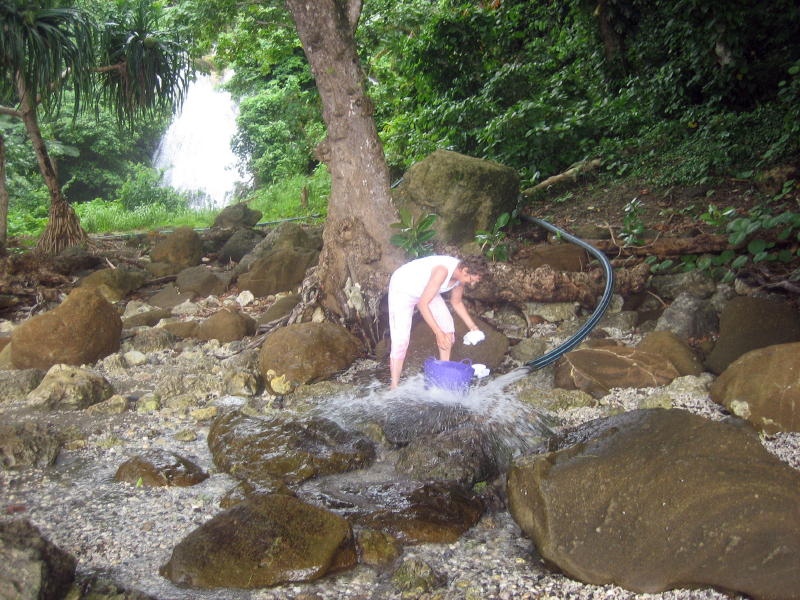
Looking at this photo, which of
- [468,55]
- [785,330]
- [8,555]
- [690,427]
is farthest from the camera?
[468,55]

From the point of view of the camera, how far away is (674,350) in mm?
4727

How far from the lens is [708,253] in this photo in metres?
5.77

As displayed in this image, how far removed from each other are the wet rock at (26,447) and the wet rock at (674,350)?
3.88m

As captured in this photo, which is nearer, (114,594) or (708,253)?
(114,594)

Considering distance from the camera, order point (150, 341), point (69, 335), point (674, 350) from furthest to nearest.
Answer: point (150, 341), point (69, 335), point (674, 350)

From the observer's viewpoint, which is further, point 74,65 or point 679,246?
point 74,65

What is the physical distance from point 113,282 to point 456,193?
4737 millimetres

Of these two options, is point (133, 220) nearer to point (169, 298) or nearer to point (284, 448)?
point (169, 298)

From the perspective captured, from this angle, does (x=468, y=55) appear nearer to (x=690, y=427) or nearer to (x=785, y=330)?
(x=785, y=330)

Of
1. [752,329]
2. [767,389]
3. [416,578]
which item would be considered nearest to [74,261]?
[416,578]

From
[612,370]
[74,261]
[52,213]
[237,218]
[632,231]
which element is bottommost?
[612,370]

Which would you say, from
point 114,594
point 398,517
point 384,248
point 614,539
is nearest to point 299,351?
point 384,248

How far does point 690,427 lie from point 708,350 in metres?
2.17

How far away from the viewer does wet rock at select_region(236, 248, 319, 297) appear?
323 inches
